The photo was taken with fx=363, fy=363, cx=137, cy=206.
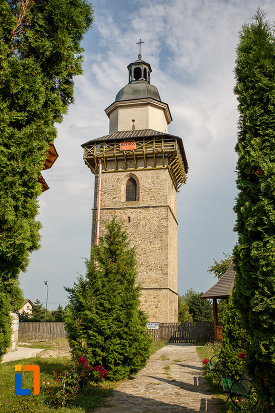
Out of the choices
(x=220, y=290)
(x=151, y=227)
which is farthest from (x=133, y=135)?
(x=220, y=290)

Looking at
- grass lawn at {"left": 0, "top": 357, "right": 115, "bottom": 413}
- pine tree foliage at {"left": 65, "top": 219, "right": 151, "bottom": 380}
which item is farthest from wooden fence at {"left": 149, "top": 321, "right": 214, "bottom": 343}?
grass lawn at {"left": 0, "top": 357, "right": 115, "bottom": 413}

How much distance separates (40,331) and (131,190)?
11.3 metres

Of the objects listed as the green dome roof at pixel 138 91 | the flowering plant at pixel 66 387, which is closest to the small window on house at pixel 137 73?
the green dome roof at pixel 138 91

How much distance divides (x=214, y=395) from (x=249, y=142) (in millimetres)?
5216

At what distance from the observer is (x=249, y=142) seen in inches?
203

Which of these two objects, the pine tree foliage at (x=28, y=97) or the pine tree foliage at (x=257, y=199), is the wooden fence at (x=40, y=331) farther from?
the pine tree foliage at (x=257, y=199)

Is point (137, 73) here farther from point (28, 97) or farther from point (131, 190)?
point (28, 97)

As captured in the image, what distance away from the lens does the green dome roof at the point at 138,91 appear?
2730cm

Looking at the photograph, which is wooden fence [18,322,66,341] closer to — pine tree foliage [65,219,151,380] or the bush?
pine tree foliage [65,219,151,380]

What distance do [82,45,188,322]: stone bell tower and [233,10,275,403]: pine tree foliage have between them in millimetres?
18389

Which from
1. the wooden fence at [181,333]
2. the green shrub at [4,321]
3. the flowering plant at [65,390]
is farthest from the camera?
the wooden fence at [181,333]

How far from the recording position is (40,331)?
24.1 meters

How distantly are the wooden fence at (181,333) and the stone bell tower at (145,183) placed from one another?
66cm

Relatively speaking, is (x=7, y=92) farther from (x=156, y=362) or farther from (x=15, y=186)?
(x=156, y=362)
